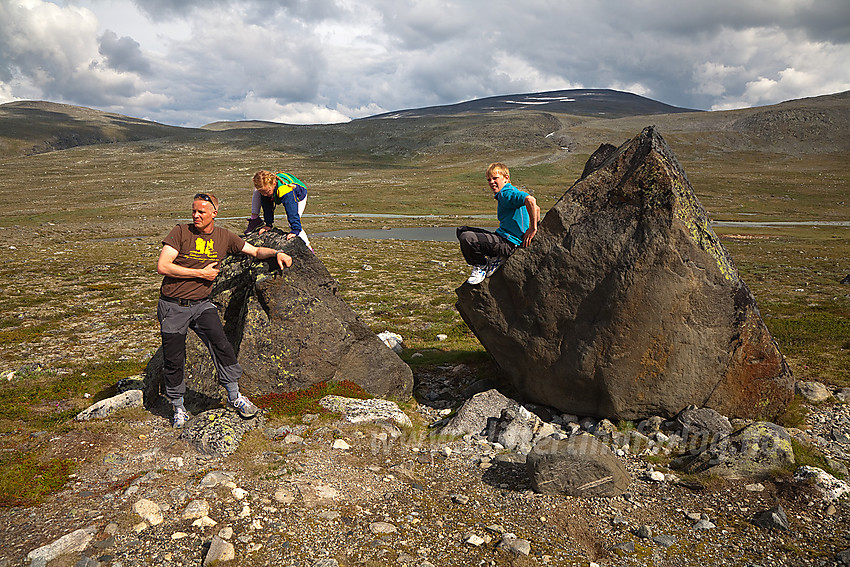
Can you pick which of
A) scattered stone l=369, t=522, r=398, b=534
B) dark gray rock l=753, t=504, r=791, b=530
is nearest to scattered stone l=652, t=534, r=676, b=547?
dark gray rock l=753, t=504, r=791, b=530

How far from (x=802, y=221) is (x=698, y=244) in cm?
9571

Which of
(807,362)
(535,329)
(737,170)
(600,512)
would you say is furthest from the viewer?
(737,170)

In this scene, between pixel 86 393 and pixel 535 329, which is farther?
pixel 86 393

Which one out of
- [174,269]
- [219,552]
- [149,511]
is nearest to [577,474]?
[219,552]

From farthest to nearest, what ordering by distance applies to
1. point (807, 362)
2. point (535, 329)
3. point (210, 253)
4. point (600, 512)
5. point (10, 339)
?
point (10, 339) → point (807, 362) → point (535, 329) → point (210, 253) → point (600, 512)

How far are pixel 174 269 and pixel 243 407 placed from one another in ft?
11.1

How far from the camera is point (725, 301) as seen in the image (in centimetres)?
1135

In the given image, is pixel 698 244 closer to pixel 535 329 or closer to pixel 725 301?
pixel 725 301

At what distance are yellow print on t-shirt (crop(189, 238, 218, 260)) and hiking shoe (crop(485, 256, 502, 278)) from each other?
6523mm

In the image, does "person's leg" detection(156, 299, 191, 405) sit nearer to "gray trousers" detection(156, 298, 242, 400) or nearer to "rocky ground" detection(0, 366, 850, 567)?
"gray trousers" detection(156, 298, 242, 400)

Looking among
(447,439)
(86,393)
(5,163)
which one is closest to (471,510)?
(447,439)

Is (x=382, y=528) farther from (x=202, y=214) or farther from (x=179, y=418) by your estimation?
(x=202, y=214)

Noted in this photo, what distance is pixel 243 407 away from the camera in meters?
11.1

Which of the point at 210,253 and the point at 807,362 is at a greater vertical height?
the point at 210,253
